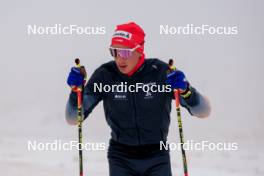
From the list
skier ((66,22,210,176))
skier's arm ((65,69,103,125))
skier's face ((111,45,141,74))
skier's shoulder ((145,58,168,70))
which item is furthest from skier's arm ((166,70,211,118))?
skier's arm ((65,69,103,125))

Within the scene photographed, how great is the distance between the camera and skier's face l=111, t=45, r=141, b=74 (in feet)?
16.0

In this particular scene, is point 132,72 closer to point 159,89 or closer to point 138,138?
point 159,89

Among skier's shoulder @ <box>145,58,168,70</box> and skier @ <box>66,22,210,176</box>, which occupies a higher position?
skier's shoulder @ <box>145,58,168,70</box>

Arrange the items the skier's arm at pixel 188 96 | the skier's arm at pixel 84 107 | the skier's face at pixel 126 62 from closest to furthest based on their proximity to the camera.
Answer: the skier's arm at pixel 188 96 < the skier's face at pixel 126 62 < the skier's arm at pixel 84 107

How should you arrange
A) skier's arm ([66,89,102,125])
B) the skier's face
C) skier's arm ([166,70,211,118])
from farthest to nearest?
skier's arm ([66,89,102,125]) < the skier's face < skier's arm ([166,70,211,118])

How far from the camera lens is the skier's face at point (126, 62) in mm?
4887

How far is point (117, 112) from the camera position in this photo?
4.94m

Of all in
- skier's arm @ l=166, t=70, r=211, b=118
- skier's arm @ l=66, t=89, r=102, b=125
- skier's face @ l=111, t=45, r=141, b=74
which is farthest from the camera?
skier's arm @ l=66, t=89, r=102, b=125

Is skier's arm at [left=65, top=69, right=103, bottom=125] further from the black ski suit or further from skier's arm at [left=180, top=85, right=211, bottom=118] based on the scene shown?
skier's arm at [left=180, top=85, right=211, bottom=118]

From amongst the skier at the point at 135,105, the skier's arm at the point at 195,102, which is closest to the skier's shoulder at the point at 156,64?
the skier at the point at 135,105

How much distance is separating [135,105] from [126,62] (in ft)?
1.37

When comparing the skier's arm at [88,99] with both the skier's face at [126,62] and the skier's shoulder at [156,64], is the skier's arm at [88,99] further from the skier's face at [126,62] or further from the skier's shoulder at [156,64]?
the skier's shoulder at [156,64]

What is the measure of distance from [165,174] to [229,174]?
739cm

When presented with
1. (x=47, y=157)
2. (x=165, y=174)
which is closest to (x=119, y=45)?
(x=165, y=174)
